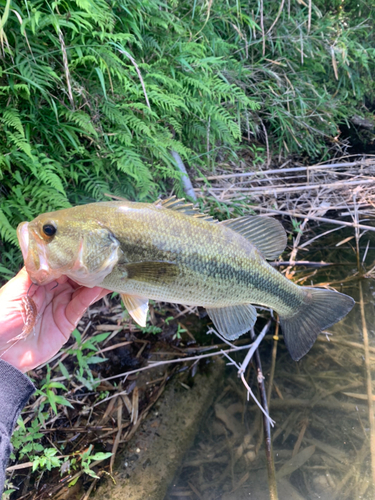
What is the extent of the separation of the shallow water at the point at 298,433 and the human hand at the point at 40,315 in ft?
5.77

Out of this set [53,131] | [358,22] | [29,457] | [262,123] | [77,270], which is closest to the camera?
[77,270]

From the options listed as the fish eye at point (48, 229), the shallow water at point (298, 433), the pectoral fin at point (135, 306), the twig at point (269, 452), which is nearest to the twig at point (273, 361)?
the shallow water at point (298, 433)

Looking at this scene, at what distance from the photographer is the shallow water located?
2.77 m

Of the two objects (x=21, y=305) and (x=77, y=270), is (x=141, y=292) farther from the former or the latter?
(x=21, y=305)

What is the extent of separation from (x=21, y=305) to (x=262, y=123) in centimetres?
476

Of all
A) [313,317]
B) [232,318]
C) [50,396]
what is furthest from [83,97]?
[313,317]

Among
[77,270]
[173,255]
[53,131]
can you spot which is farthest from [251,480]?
[53,131]

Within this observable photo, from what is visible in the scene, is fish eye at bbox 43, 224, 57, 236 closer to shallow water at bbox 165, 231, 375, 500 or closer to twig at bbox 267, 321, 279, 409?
shallow water at bbox 165, 231, 375, 500

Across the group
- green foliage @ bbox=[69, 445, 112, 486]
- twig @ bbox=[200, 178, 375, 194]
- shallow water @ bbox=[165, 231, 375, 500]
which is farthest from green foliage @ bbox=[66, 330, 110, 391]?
twig @ bbox=[200, 178, 375, 194]

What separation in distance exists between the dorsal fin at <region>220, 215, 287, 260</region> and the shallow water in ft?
5.43

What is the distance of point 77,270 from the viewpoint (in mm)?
1860

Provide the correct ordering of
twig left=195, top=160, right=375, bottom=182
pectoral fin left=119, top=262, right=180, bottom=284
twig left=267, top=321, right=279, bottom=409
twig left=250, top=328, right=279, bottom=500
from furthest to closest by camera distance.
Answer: twig left=195, top=160, right=375, bottom=182
twig left=267, top=321, right=279, bottom=409
twig left=250, top=328, right=279, bottom=500
pectoral fin left=119, top=262, right=180, bottom=284

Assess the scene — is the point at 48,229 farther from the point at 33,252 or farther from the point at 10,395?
the point at 10,395

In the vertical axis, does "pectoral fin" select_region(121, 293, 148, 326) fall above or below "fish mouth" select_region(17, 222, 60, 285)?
below
